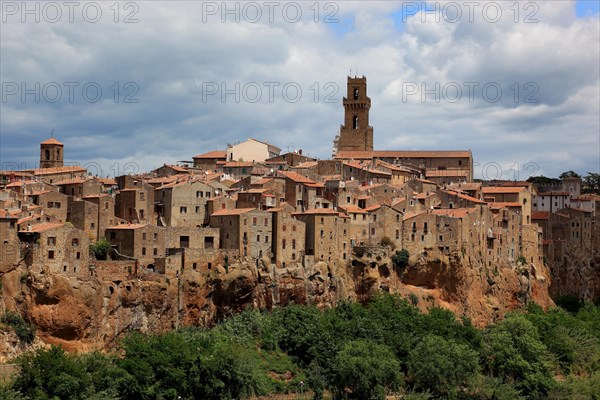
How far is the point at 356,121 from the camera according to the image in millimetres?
125250

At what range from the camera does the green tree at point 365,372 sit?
73.6 m

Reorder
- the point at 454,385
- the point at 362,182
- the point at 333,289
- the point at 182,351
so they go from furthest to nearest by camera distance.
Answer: the point at 362,182 < the point at 333,289 < the point at 454,385 < the point at 182,351

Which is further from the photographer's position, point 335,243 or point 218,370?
point 335,243

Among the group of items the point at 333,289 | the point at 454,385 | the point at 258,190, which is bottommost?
the point at 454,385

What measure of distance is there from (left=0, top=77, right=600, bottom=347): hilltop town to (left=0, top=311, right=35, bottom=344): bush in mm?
682

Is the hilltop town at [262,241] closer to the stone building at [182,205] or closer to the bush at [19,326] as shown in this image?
the stone building at [182,205]

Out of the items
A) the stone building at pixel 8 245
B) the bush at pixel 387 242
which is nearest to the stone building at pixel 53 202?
the stone building at pixel 8 245

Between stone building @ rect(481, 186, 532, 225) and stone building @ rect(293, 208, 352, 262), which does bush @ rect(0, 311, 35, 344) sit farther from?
stone building @ rect(481, 186, 532, 225)

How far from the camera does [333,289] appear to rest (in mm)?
83625

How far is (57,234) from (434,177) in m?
50.6

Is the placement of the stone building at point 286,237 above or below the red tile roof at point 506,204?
below

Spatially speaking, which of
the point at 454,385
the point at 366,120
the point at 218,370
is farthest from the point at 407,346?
the point at 366,120

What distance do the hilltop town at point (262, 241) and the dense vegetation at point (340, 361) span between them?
257 cm

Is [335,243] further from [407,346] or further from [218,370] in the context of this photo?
[218,370]
